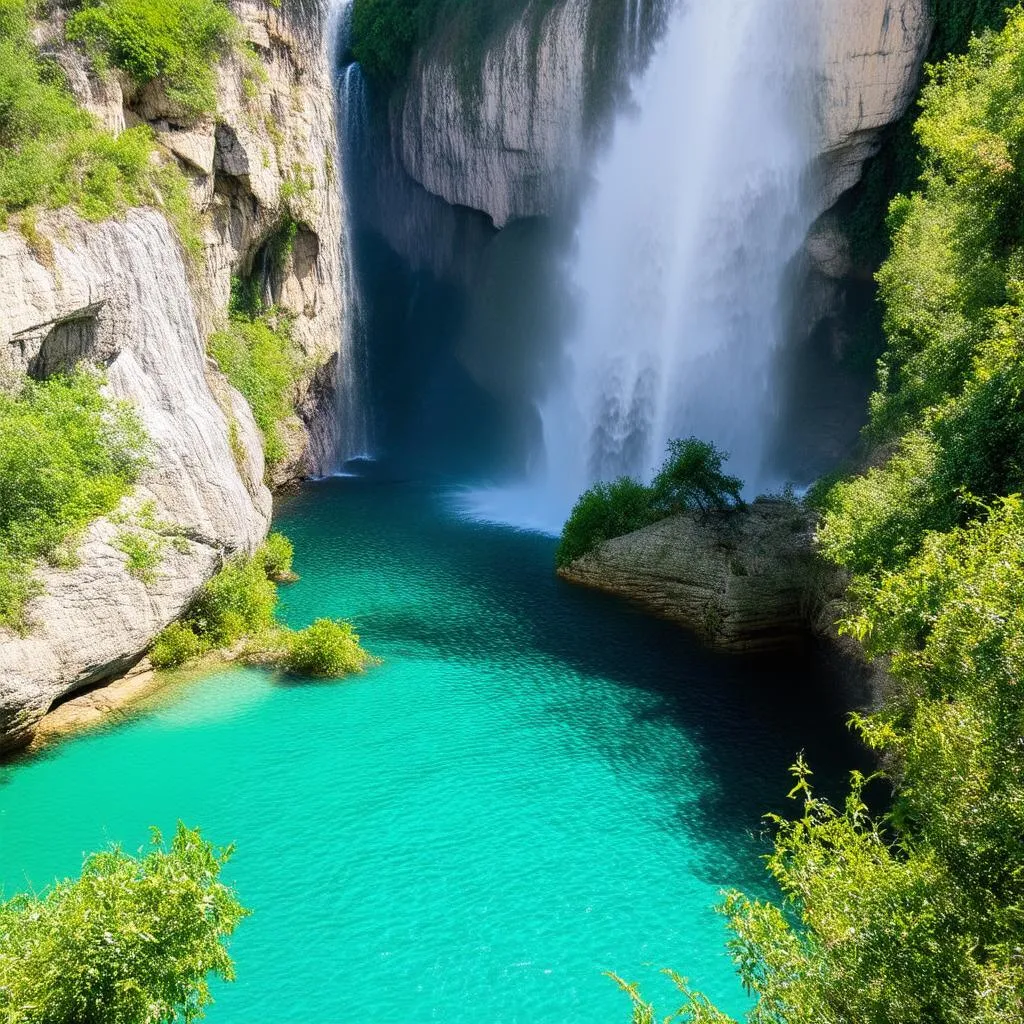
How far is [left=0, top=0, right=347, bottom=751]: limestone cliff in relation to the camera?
15953 mm

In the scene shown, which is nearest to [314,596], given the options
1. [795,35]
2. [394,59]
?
[795,35]

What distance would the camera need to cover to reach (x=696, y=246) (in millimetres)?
33156

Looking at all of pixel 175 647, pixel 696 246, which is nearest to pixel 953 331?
pixel 175 647

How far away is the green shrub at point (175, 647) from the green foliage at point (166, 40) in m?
13.0

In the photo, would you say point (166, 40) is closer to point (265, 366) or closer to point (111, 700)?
point (265, 366)

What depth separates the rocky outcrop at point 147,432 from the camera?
50.7 ft

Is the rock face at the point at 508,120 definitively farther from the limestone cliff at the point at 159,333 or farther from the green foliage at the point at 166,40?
the green foliage at the point at 166,40

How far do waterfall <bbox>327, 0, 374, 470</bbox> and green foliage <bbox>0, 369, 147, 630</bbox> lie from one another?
61.6 ft

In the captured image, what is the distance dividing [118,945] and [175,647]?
12.0 metres

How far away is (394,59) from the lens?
145ft

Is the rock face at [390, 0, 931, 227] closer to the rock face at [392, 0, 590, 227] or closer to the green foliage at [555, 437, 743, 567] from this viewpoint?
the rock face at [392, 0, 590, 227]

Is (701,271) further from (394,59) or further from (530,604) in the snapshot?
(394,59)

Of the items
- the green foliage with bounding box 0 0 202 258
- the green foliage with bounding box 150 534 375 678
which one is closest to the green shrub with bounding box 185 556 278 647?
the green foliage with bounding box 150 534 375 678

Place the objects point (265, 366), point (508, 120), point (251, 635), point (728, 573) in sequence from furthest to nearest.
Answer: point (508, 120)
point (265, 366)
point (728, 573)
point (251, 635)
